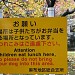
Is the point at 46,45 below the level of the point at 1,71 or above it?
above

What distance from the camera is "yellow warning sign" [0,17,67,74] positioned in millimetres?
4613

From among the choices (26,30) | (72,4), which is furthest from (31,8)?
(26,30)

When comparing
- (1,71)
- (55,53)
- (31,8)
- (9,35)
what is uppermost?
(31,8)

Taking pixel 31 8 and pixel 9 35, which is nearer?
pixel 9 35

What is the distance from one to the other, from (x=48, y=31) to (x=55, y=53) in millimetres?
394

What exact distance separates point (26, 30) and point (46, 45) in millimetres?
434

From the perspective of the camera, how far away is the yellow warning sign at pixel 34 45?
182 inches

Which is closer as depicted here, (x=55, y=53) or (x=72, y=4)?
(x=55, y=53)

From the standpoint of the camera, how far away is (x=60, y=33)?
4621 mm

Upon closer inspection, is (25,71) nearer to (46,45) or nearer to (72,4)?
(46,45)

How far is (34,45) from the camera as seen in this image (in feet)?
15.2

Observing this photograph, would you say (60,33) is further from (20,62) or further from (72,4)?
(72,4)

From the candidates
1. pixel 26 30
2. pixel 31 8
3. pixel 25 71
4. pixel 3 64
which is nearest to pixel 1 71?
pixel 3 64

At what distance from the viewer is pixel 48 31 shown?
4.63 meters
